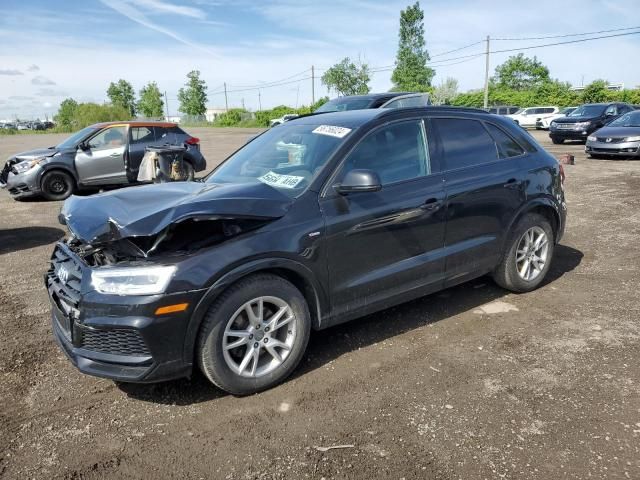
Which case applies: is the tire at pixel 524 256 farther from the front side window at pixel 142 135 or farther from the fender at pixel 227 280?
the front side window at pixel 142 135

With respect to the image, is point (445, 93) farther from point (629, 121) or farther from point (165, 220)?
point (165, 220)

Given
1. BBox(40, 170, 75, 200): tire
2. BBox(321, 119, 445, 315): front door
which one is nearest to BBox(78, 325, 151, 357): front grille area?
BBox(321, 119, 445, 315): front door

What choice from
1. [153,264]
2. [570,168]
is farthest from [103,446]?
[570,168]

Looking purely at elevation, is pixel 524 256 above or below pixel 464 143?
below

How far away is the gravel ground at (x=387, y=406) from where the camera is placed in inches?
101

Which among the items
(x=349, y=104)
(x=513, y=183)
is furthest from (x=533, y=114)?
(x=513, y=183)

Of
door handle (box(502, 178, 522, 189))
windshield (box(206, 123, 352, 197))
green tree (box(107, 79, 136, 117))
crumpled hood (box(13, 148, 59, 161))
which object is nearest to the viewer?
windshield (box(206, 123, 352, 197))

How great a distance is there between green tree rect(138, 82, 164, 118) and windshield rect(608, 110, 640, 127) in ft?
254

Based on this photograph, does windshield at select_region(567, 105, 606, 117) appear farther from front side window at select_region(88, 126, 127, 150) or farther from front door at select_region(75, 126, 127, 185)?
front door at select_region(75, 126, 127, 185)

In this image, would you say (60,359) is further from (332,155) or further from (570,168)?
(570,168)

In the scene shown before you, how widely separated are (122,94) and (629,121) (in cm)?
8227

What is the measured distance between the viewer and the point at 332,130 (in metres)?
3.82

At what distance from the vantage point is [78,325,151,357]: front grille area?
2.81 meters

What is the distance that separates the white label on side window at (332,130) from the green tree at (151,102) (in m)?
84.7
